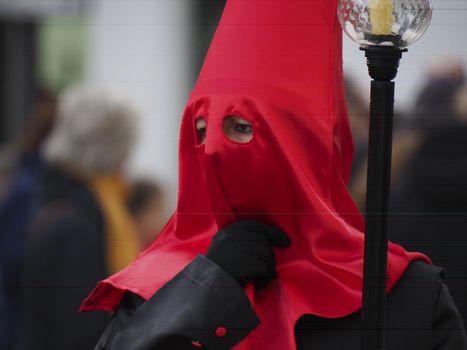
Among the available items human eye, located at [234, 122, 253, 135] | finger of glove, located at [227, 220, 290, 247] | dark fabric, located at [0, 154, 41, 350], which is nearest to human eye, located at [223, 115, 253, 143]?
human eye, located at [234, 122, 253, 135]

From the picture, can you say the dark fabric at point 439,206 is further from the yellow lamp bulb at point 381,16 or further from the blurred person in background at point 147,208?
the blurred person in background at point 147,208

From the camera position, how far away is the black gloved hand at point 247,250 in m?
2.12

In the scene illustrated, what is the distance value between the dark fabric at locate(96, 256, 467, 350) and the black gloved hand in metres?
0.03

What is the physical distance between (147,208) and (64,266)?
0.54m

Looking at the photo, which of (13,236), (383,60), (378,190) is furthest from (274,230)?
Answer: (13,236)

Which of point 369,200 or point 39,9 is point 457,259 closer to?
point 369,200

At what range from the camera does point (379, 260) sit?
189cm

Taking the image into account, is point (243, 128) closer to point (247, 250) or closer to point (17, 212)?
point (247, 250)

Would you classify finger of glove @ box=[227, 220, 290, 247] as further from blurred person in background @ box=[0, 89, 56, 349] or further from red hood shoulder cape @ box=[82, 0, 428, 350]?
blurred person in background @ box=[0, 89, 56, 349]

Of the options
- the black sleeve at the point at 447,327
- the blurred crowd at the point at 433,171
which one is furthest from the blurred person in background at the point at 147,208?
the black sleeve at the point at 447,327

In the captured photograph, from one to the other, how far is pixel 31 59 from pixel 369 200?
12.7 feet

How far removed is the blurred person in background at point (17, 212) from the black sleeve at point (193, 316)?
6.21ft

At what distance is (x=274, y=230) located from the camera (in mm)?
2164

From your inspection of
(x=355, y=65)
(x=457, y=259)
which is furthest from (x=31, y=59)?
(x=457, y=259)
